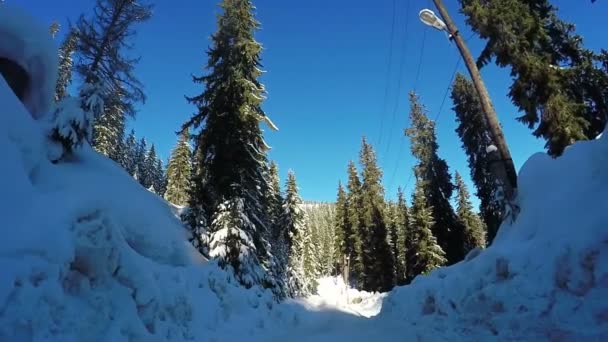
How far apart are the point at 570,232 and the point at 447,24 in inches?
346

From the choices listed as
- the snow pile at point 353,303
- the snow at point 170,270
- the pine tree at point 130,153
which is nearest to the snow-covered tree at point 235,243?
the snow at point 170,270

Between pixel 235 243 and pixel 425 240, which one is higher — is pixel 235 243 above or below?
below

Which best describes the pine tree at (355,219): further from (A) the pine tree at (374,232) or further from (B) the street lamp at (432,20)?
(B) the street lamp at (432,20)

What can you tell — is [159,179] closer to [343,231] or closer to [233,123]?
[343,231]

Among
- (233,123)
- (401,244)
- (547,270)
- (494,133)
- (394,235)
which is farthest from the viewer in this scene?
(394,235)

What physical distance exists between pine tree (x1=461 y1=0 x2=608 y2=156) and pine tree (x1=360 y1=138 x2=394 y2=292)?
27.7 m

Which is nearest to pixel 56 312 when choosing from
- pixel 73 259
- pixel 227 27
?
pixel 73 259

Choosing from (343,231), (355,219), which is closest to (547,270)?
(355,219)

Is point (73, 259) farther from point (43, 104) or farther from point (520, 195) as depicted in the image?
point (520, 195)

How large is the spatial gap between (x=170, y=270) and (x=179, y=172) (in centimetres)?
3397

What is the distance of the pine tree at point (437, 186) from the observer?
32.0 meters

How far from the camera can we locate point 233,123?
16.8 meters

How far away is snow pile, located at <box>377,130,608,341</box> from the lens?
4.98 meters

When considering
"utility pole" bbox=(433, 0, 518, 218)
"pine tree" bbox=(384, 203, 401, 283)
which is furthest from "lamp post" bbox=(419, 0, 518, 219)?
"pine tree" bbox=(384, 203, 401, 283)
